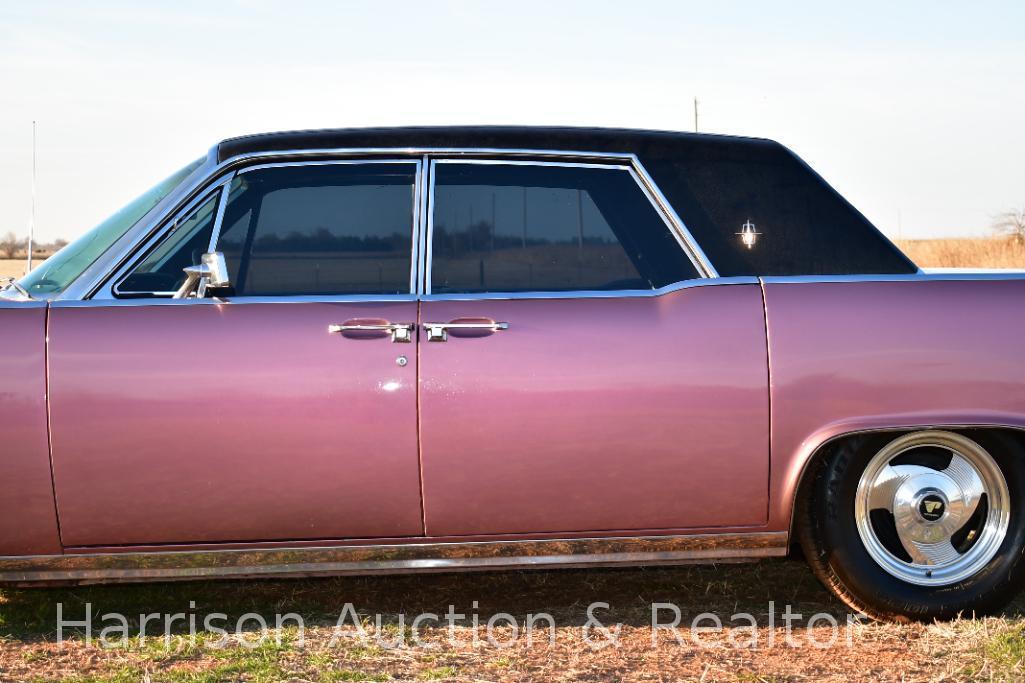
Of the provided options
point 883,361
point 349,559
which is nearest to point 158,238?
point 349,559

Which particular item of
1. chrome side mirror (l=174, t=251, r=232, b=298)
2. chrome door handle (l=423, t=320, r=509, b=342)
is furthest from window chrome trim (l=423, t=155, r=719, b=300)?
chrome side mirror (l=174, t=251, r=232, b=298)

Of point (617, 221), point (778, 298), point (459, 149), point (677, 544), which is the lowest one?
point (677, 544)

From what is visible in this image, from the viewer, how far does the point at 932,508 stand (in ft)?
12.4

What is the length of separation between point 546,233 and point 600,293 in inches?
11.3

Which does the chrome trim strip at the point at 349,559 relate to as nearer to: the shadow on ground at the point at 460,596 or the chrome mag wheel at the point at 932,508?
the shadow on ground at the point at 460,596

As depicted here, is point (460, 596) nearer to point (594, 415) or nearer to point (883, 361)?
point (594, 415)

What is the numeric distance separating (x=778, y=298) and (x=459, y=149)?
3.88 ft

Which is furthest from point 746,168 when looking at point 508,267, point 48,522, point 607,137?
point 48,522

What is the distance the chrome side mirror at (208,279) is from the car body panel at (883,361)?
1.76 metres

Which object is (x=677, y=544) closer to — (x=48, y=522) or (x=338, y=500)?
(x=338, y=500)

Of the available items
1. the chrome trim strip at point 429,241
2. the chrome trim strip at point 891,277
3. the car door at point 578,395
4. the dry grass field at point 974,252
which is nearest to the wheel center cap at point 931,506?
the car door at point 578,395

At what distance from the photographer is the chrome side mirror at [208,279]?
3.43 metres

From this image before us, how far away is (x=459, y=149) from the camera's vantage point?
3777mm

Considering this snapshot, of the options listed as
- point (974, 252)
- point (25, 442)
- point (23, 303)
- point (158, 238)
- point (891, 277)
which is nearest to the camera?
point (25, 442)
